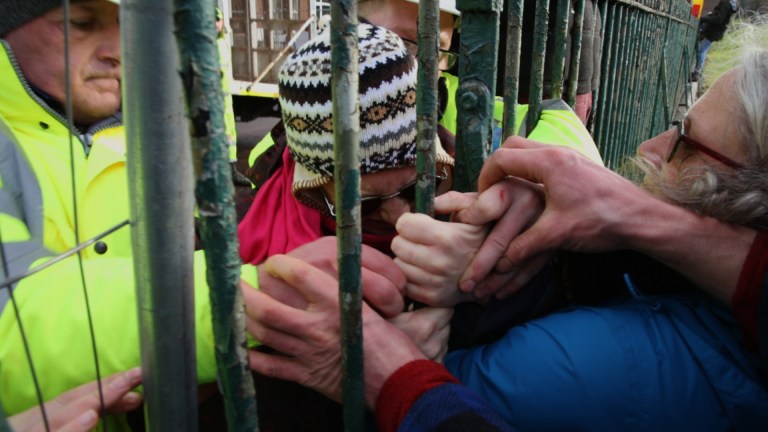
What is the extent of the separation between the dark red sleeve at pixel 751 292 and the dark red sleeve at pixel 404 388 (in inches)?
20.1

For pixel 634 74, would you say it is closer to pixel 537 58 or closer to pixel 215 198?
pixel 537 58

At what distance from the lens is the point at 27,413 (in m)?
0.89

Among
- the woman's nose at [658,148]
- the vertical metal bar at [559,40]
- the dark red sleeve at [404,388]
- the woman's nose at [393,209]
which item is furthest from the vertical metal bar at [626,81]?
the dark red sleeve at [404,388]

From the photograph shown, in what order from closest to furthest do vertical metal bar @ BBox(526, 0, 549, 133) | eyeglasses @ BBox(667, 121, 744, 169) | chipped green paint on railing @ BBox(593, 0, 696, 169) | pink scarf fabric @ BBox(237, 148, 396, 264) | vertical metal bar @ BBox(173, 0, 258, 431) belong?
vertical metal bar @ BBox(173, 0, 258, 431), eyeglasses @ BBox(667, 121, 744, 169), vertical metal bar @ BBox(526, 0, 549, 133), pink scarf fabric @ BBox(237, 148, 396, 264), chipped green paint on railing @ BBox(593, 0, 696, 169)

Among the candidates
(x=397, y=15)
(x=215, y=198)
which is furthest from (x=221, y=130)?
(x=397, y=15)

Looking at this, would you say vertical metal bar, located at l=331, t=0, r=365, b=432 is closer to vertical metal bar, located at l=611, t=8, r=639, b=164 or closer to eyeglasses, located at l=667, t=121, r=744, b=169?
eyeglasses, located at l=667, t=121, r=744, b=169

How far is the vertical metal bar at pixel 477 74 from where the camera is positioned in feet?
3.64

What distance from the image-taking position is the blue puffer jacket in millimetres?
984

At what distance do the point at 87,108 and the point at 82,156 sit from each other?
0.21 meters

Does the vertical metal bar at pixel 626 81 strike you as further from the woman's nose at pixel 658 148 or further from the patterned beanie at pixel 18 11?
the patterned beanie at pixel 18 11

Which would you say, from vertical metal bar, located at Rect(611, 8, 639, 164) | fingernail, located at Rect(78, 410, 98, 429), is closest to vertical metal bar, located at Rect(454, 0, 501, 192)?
fingernail, located at Rect(78, 410, 98, 429)

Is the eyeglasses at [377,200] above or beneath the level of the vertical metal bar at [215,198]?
beneath

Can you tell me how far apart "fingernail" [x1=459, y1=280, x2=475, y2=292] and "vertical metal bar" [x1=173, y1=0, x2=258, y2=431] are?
49cm

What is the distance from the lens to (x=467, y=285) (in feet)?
3.55
